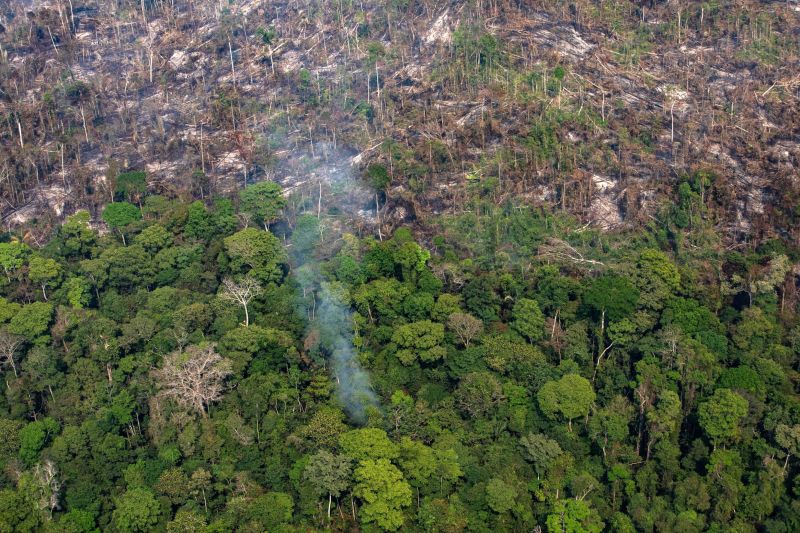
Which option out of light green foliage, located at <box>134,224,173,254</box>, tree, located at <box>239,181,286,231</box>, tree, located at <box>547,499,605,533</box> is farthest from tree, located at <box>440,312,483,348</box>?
light green foliage, located at <box>134,224,173,254</box>

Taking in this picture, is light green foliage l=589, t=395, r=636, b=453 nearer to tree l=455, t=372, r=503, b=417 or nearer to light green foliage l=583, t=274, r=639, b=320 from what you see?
tree l=455, t=372, r=503, b=417

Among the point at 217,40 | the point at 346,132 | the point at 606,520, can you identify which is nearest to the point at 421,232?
the point at 346,132

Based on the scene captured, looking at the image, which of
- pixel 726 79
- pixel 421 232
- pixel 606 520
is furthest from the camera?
pixel 726 79

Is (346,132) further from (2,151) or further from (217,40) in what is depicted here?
(2,151)

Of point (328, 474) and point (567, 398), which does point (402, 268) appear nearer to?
point (567, 398)

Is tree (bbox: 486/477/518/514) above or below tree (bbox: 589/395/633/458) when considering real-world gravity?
below

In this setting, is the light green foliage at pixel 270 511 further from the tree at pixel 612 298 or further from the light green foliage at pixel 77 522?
the tree at pixel 612 298
